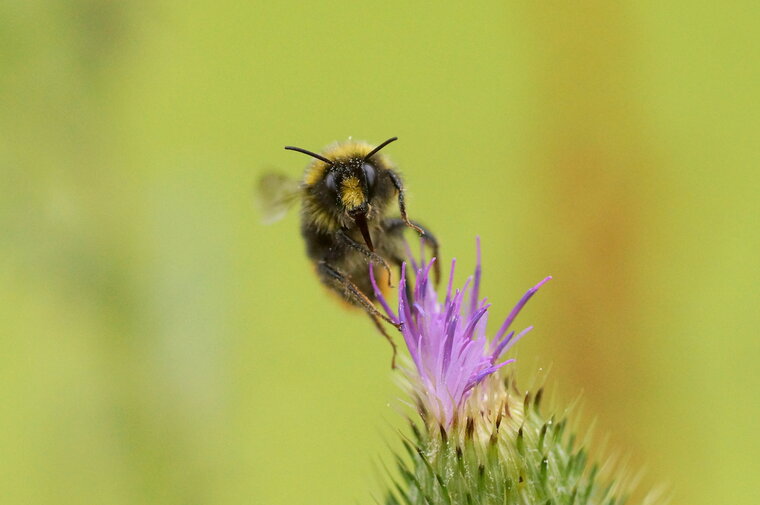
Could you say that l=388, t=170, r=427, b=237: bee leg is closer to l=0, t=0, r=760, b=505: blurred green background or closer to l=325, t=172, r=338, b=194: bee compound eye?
l=325, t=172, r=338, b=194: bee compound eye

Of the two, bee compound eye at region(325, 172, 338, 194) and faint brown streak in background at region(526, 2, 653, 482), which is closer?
bee compound eye at region(325, 172, 338, 194)

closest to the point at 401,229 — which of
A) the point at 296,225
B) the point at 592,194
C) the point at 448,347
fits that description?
the point at 448,347

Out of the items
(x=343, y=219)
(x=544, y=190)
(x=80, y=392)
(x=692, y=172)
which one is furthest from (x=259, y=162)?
(x=343, y=219)

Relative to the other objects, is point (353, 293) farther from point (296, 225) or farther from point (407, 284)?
point (296, 225)

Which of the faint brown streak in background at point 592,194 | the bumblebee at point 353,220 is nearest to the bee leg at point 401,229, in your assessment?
the bumblebee at point 353,220

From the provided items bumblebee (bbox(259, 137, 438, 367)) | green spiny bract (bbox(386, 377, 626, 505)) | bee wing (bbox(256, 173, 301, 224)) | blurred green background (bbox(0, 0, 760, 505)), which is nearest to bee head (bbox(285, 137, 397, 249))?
bumblebee (bbox(259, 137, 438, 367))

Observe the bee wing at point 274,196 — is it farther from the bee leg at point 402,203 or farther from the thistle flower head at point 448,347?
the thistle flower head at point 448,347
